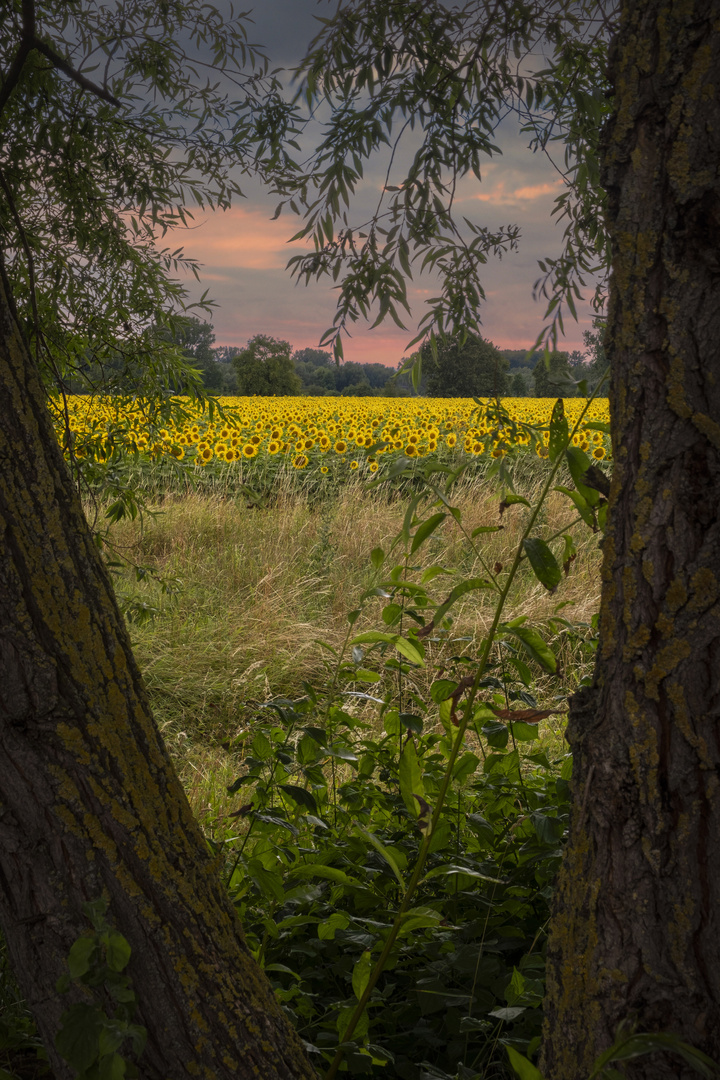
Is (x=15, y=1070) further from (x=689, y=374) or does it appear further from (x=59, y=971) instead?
(x=689, y=374)

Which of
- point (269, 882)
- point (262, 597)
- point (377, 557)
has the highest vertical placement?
point (377, 557)

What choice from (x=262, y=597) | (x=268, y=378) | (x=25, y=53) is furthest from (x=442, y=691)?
(x=268, y=378)

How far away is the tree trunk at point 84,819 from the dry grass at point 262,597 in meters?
1.57

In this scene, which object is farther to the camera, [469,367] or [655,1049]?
[469,367]

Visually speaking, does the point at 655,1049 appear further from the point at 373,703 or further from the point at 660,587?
→ the point at 373,703

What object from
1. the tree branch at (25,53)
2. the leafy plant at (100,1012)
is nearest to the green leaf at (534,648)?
the leafy plant at (100,1012)

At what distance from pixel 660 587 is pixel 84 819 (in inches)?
32.1

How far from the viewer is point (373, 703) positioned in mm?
3531

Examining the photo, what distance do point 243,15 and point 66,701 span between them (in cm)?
218

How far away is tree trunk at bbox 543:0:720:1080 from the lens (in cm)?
88

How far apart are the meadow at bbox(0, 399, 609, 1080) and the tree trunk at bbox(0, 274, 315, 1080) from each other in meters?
0.15

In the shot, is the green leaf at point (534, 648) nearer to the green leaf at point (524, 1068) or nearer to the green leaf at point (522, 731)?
the green leaf at point (522, 731)

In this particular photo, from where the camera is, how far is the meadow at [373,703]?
1.20 metres

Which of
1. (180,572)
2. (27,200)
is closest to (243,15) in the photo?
(27,200)
